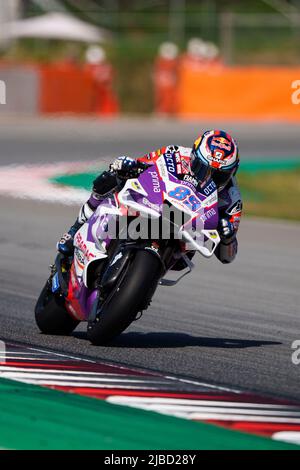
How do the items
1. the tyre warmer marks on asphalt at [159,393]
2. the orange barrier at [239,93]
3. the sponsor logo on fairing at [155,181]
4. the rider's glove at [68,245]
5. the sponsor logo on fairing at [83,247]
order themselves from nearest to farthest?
the tyre warmer marks on asphalt at [159,393] → the sponsor logo on fairing at [155,181] → the sponsor logo on fairing at [83,247] → the rider's glove at [68,245] → the orange barrier at [239,93]

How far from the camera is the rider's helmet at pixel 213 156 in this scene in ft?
24.5

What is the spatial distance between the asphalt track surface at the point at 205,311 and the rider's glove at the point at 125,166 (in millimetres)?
1194

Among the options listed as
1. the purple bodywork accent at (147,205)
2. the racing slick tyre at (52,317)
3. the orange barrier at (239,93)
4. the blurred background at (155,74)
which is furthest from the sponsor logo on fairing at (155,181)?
the orange barrier at (239,93)

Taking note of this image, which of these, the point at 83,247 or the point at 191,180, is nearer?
the point at 191,180

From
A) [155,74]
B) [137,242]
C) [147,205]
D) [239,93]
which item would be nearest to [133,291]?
[137,242]

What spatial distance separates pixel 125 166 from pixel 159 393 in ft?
5.70

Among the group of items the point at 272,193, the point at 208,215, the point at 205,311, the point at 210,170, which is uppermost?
the point at 210,170

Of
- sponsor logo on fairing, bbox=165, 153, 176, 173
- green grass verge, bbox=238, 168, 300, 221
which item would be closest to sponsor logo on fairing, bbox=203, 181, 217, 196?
sponsor logo on fairing, bbox=165, 153, 176, 173

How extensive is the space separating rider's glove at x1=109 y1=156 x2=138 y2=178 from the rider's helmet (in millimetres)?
385

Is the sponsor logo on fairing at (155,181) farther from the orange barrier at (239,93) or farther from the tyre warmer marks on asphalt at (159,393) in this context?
the orange barrier at (239,93)

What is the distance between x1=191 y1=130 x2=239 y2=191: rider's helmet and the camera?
7.46 metres

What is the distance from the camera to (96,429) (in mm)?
5633

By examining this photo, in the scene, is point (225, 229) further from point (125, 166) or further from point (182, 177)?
point (125, 166)

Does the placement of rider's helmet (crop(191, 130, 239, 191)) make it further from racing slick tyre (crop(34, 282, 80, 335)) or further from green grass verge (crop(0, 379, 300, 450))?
green grass verge (crop(0, 379, 300, 450))
